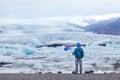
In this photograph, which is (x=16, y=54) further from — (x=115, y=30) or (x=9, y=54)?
(x=115, y=30)

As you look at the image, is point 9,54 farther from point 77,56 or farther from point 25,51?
point 77,56

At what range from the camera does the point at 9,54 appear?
109 ft

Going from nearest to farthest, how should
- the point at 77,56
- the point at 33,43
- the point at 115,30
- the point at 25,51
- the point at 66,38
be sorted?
the point at 77,56 → the point at 25,51 → the point at 33,43 → the point at 66,38 → the point at 115,30

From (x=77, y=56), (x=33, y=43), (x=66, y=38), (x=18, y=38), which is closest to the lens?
(x=77, y=56)

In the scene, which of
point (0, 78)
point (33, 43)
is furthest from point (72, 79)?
point (33, 43)

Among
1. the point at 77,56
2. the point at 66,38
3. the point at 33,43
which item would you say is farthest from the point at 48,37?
the point at 77,56

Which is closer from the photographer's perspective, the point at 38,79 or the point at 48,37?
the point at 38,79

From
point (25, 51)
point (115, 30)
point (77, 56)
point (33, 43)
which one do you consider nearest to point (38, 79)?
point (77, 56)

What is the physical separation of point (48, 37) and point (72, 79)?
3982cm

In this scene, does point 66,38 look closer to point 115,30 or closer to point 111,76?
point 115,30

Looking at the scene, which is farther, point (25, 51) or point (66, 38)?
point (66, 38)

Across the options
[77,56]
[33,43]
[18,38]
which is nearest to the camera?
[77,56]

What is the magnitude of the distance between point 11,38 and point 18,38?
5.18ft

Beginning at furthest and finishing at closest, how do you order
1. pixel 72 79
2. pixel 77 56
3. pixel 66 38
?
pixel 66 38, pixel 77 56, pixel 72 79
